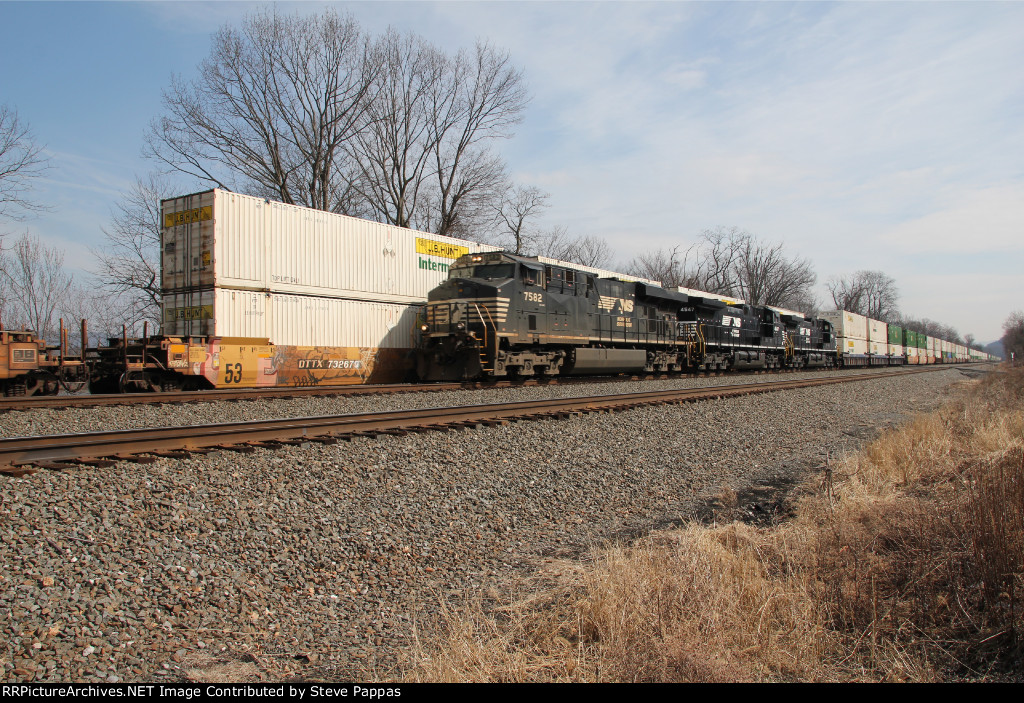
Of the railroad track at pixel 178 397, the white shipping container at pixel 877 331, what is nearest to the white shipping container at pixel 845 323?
the white shipping container at pixel 877 331

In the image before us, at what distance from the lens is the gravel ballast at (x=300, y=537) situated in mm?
3012

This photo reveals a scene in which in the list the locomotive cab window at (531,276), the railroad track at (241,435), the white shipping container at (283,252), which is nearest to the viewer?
the railroad track at (241,435)

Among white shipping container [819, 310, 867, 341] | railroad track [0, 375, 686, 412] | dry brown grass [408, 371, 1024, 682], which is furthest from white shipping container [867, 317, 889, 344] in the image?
dry brown grass [408, 371, 1024, 682]

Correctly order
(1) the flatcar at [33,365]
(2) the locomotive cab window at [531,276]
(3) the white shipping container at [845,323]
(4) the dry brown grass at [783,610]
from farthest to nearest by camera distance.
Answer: (3) the white shipping container at [845,323] → (2) the locomotive cab window at [531,276] → (1) the flatcar at [33,365] → (4) the dry brown grass at [783,610]

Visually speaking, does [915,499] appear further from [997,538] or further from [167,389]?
[167,389]

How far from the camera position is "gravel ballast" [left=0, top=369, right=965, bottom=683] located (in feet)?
9.88

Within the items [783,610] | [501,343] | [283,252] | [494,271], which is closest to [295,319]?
[283,252]

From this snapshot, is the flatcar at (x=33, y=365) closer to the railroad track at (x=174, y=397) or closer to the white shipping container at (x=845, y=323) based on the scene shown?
the railroad track at (x=174, y=397)

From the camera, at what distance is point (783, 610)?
3.19 m

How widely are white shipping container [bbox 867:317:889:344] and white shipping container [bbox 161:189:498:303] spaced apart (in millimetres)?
39715

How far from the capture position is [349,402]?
36.8 feet

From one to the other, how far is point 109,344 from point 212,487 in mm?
10415

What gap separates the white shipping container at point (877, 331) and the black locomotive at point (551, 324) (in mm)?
28172
